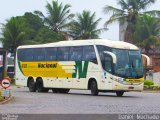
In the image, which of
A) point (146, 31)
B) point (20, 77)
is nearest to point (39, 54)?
point (20, 77)

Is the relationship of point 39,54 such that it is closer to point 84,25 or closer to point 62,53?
point 62,53

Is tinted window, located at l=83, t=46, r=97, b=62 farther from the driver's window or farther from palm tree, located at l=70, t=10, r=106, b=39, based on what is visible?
palm tree, located at l=70, t=10, r=106, b=39

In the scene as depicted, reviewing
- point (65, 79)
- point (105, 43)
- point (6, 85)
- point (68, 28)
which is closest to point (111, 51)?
point (105, 43)

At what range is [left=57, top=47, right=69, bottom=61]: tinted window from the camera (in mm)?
36531

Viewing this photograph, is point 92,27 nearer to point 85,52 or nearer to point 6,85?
point 85,52

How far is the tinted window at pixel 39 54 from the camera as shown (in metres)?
38.9

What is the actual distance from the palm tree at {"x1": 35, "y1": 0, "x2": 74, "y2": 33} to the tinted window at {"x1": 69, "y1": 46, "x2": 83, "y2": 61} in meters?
38.3

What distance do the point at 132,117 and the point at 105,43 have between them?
1660 centimetres

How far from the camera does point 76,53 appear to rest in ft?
117

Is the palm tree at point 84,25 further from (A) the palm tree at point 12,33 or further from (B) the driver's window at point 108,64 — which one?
(B) the driver's window at point 108,64

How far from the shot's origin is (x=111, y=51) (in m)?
32.9

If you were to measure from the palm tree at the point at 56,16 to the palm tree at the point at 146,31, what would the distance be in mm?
9649

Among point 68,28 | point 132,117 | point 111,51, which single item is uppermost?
point 68,28

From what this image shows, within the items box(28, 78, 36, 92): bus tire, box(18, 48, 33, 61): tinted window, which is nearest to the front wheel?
box(28, 78, 36, 92): bus tire
